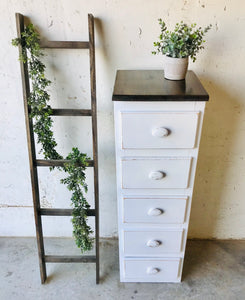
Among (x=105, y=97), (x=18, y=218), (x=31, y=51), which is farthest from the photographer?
(x=18, y=218)

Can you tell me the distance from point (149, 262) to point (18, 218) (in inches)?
A: 39.3

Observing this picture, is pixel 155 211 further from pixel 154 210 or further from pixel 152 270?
pixel 152 270

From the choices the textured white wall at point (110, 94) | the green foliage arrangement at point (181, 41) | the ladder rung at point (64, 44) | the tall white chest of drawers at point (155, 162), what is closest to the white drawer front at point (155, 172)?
the tall white chest of drawers at point (155, 162)

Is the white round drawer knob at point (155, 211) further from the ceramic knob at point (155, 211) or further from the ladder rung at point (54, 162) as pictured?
the ladder rung at point (54, 162)

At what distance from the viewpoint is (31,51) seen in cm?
142

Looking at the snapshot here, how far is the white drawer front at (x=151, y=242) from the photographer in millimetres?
1610

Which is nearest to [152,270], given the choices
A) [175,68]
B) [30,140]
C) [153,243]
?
[153,243]

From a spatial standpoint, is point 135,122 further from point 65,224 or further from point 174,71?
point 65,224

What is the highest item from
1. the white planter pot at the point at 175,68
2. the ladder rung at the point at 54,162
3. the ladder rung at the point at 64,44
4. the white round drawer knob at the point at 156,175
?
the ladder rung at the point at 64,44

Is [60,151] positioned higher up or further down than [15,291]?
higher up

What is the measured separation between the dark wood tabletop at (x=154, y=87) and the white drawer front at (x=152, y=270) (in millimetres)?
1009

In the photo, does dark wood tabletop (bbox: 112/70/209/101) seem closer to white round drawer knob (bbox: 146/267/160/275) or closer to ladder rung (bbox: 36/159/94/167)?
ladder rung (bbox: 36/159/94/167)

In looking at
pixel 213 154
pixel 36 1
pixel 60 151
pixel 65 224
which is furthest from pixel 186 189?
pixel 36 1

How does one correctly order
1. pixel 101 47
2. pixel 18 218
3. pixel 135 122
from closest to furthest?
A: pixel 135 122, pixel 101 47, pixel 18 218
